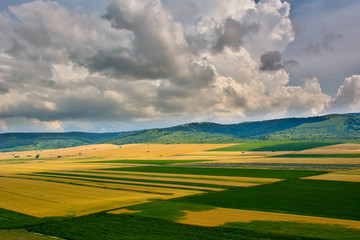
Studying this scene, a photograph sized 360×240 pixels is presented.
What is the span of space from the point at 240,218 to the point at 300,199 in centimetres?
1708

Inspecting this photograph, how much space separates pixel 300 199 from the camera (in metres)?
47.7

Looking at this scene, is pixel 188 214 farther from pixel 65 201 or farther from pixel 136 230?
pixel 65 201

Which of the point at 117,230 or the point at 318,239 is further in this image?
the point at 117,230

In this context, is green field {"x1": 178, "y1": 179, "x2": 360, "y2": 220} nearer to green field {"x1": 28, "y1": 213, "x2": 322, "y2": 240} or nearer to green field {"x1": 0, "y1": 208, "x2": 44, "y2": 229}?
green field {"x1": 28, "y1": 213, "x2": 322, "y2": 240}

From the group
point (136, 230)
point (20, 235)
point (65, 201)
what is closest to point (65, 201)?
point (65, 201)

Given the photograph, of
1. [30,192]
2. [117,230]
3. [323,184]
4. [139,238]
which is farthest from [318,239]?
[30,192]

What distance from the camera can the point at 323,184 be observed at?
62.9 metres

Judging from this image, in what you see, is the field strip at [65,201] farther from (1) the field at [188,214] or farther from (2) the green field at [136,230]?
(2) the green field at [136,230]

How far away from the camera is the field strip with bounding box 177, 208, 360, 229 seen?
3362cm

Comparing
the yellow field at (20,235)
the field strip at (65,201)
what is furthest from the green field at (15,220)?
the yellow field at (20,235)

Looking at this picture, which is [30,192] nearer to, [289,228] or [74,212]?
[74,212]

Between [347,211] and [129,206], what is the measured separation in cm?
3223

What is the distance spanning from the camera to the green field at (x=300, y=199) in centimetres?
3934

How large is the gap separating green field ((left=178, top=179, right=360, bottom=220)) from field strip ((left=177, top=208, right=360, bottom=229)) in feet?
7.64
